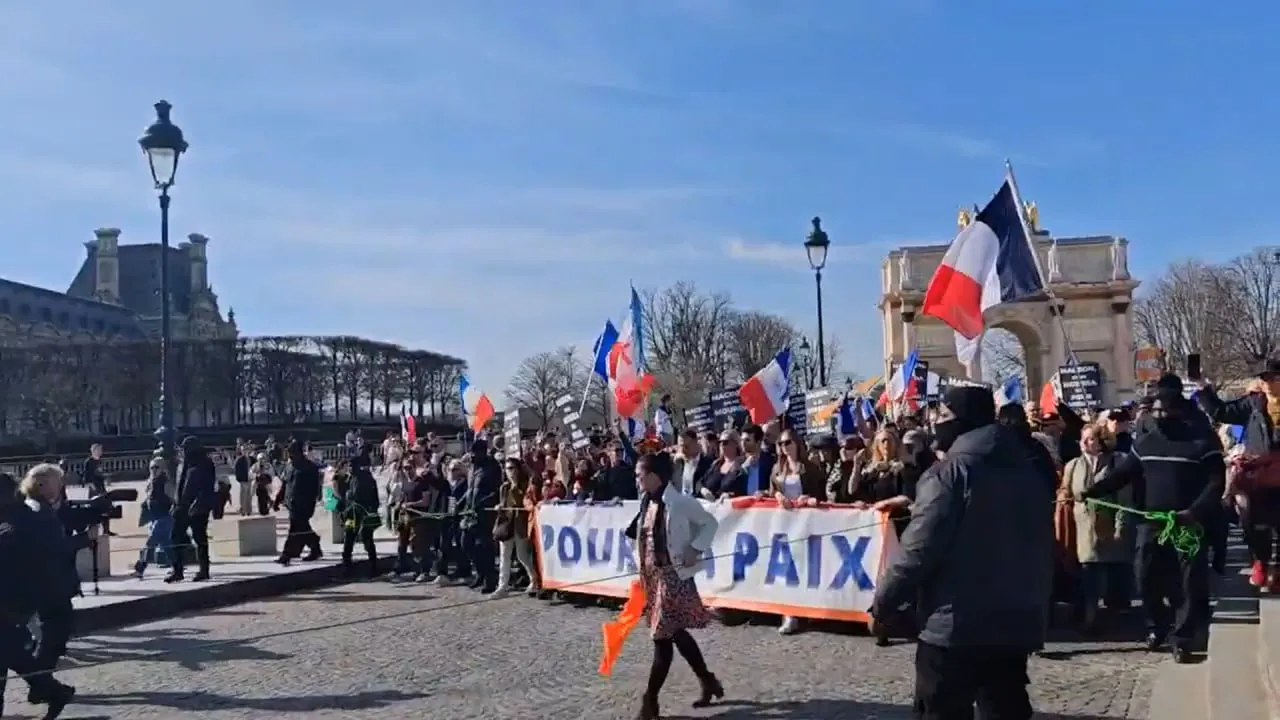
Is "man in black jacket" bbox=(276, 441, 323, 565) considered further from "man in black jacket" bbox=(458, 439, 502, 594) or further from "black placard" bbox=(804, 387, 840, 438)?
"black placard" bbox=(804, 387, 840, 438)

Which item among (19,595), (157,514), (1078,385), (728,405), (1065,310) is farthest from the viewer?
(1065,310)

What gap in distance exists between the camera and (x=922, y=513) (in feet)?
18.6

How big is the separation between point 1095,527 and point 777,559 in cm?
288

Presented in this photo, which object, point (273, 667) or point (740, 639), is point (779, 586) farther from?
point (273, 667)

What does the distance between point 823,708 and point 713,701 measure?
790 mm

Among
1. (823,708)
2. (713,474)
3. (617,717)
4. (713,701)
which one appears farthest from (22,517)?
(713,474)

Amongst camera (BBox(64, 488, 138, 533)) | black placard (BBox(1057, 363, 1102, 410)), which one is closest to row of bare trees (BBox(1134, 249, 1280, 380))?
black placard (BBox(1057, 363, 1102, 410))

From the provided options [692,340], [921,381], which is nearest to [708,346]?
[692,340]

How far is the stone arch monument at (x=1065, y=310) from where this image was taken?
236ft

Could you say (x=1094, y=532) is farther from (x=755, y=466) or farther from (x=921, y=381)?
(x=921, y=381)

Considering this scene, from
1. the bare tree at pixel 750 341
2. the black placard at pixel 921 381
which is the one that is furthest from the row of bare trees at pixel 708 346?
the black placard at pixel 921 381

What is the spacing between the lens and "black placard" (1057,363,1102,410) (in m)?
20.7

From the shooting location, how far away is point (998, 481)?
5613 millimetres

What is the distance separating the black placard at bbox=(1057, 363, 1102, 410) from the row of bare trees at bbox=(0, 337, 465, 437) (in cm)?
6995
